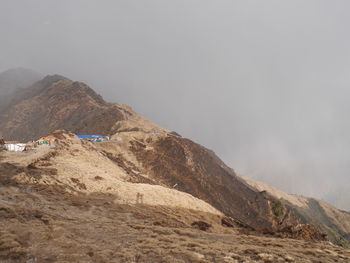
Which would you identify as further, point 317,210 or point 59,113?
point 317,210

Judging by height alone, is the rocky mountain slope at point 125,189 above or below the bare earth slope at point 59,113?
below

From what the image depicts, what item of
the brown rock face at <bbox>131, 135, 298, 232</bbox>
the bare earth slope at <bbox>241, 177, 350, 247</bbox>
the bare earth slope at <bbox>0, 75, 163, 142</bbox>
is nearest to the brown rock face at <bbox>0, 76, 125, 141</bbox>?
the bare earth slope at <bbox>0, 75, 163, 142</bbox>

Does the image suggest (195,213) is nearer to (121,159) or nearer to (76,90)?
(121,159)

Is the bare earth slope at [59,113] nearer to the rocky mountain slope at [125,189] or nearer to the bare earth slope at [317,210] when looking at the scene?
the rocky mountain slope at [125,189]

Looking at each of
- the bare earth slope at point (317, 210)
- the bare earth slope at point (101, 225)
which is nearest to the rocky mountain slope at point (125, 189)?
the bare earth slope at point (101, 225)

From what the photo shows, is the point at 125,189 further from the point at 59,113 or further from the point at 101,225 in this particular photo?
the point at 59,113

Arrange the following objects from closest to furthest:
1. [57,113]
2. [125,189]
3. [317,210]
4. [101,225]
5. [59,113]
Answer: [101,225]
[125,189]
[59,113]
[57,113]
[317,210]

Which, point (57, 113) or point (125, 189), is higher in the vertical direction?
point (57, 113)

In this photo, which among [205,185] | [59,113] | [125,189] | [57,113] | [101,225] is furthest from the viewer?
[57,113]

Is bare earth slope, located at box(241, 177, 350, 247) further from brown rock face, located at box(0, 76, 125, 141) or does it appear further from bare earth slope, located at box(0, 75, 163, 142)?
brown rock face, located at box(0, 76, 125, 141)

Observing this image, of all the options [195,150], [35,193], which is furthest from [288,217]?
[35,193]

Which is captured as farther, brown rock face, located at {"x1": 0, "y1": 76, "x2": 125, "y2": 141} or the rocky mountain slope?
brown rock face, located at {"x1": 0, "y1": 76, "x2": 125, "y2": 141}

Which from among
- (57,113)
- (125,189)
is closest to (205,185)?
(125,189)

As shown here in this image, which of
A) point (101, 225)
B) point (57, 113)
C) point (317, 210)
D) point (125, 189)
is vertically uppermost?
point (57, 113)
